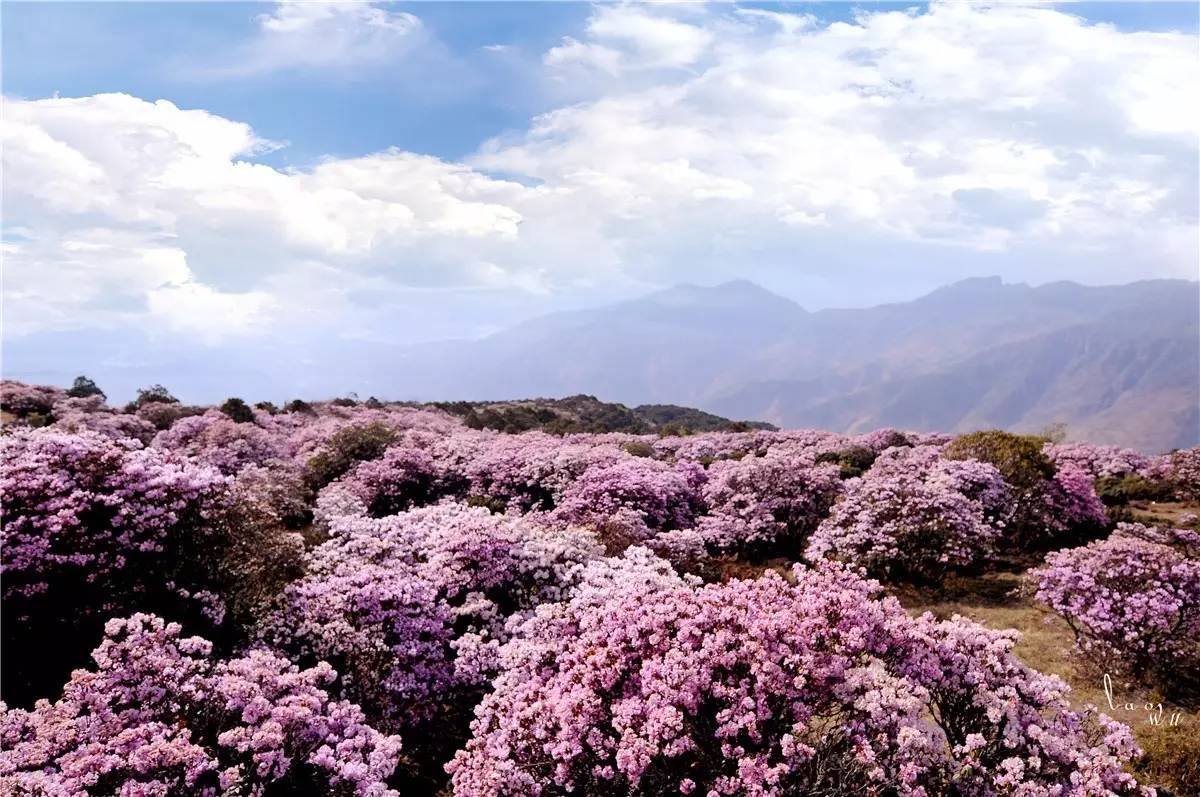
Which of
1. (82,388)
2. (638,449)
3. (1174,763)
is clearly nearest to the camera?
(1174,763)

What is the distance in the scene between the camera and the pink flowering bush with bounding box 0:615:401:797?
631 centimetres

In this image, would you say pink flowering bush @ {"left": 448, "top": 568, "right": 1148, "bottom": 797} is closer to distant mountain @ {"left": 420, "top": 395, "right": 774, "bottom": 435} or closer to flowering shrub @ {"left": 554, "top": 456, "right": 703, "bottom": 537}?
flowering shrub @ {"left": 554, "top": 456, "right": 703, "bottom": 537}

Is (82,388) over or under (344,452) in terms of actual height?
over

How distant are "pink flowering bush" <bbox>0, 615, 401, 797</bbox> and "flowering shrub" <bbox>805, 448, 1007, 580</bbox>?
12084 millimetres

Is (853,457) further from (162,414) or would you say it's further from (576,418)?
(576,418)

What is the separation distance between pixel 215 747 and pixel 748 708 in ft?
16.9

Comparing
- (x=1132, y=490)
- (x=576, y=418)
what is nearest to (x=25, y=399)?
(x=576, y=418)

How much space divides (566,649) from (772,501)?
42.0ft

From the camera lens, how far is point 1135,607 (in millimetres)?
12648

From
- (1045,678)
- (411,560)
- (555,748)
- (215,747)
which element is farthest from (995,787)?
(411,560)

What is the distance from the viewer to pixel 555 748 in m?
7.08

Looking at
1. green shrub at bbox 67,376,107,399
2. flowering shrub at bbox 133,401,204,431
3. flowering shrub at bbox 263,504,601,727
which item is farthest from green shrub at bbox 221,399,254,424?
flowering shrub at bbox 263,504,601,727

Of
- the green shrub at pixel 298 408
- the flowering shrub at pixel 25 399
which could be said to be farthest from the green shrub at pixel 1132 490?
the flowering shrub at pixel 25 399

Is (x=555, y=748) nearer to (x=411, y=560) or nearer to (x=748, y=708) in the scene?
(x=748, y=708)
